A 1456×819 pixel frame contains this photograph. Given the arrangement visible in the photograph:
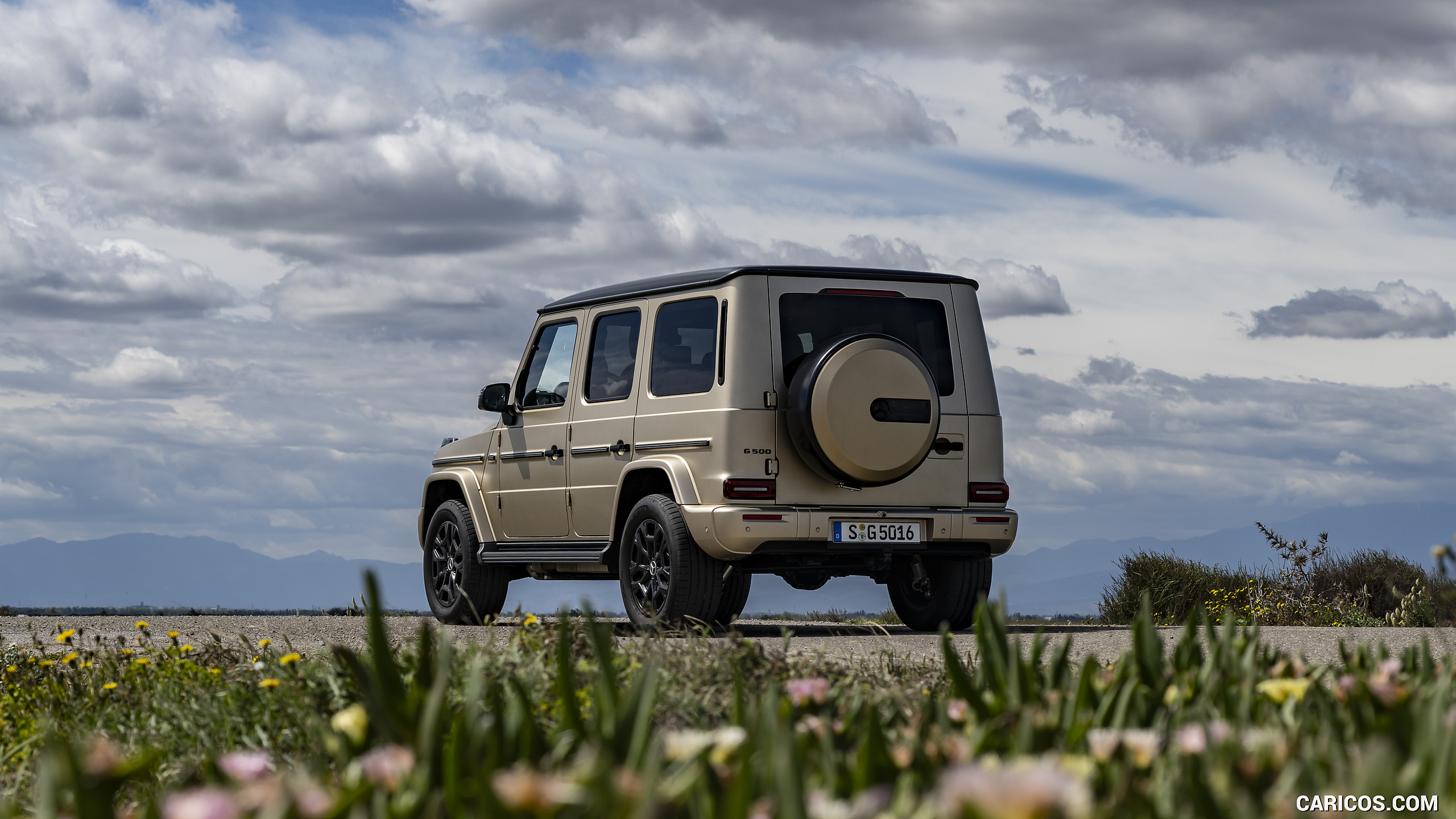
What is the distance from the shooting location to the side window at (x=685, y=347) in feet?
27.5

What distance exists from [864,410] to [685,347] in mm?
1296

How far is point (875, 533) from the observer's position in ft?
27.4

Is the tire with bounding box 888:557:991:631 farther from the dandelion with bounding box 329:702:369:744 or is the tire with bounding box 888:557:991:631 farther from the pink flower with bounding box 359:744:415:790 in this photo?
the pink flower with bounding box 359:744:415:790

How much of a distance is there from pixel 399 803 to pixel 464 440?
28.7 feet

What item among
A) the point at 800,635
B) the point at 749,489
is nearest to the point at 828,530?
the point at 749,489

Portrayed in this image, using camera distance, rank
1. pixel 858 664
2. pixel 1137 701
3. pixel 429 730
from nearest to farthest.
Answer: pixel 429 730, pixel 1137 701, pixel 858 664

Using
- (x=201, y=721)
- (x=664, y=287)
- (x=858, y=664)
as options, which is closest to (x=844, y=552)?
(x=664, y=287)

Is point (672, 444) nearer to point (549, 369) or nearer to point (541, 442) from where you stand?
point (541, 442)

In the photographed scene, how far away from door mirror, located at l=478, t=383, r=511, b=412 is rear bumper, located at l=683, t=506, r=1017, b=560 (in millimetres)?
2348

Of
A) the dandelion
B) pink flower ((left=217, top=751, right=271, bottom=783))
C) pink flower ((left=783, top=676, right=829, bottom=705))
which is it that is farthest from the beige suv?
pink flower ((left=217, top=751, right=271, bottom=783))

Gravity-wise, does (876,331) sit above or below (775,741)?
above

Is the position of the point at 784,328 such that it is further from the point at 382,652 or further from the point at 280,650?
the point at 382,652

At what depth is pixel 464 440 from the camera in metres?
10.7

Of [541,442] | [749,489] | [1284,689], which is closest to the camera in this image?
[1284,689]
